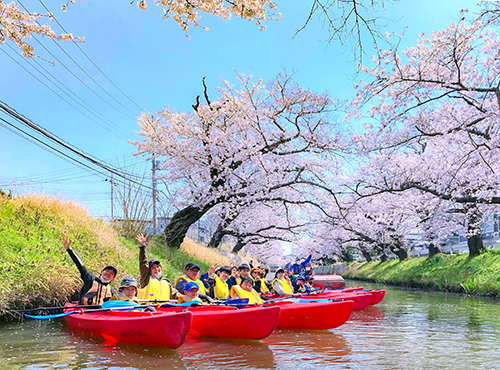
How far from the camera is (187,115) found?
58.2 ft

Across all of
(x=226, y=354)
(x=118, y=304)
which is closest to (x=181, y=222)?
(x=118, y=304)

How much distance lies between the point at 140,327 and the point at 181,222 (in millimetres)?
10417

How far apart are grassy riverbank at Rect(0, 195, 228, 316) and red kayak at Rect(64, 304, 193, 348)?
1725 mm

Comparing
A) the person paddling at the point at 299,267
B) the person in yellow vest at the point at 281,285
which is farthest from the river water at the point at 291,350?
the person paddling at the point at 299,267

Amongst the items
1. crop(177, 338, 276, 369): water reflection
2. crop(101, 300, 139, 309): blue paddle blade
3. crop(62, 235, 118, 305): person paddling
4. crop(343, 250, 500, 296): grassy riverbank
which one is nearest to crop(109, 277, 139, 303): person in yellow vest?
crop(101, 300, 139, 309): blue paddle blade

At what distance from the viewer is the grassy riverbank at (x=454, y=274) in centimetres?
1456

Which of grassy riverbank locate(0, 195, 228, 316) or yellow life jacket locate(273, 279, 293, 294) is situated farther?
yellow life jacket locate(273, 279, 293, 294)

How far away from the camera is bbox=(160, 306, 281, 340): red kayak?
6.41 m

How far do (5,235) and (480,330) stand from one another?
31.7 feet

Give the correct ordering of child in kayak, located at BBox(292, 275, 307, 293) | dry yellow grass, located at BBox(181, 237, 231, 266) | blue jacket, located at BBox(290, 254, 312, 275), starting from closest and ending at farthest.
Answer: child in kayak, located at BBox(292, 275, 307, 293)
blue jacket, located at BBox(290, 254, 312, 275)
dry yellow grass, located at BBox(181, 237, 231, 266)

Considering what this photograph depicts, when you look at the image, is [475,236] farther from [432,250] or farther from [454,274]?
[432,250]

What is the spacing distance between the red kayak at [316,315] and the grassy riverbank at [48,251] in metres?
4.45

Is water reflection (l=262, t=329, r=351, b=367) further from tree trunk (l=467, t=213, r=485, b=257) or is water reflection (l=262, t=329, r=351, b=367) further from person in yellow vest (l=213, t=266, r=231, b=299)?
tree trunk (l=467, t=213, r=485, b=257)

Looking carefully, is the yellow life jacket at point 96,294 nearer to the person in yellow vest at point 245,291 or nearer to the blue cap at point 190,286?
the blue cap at point 190,286
